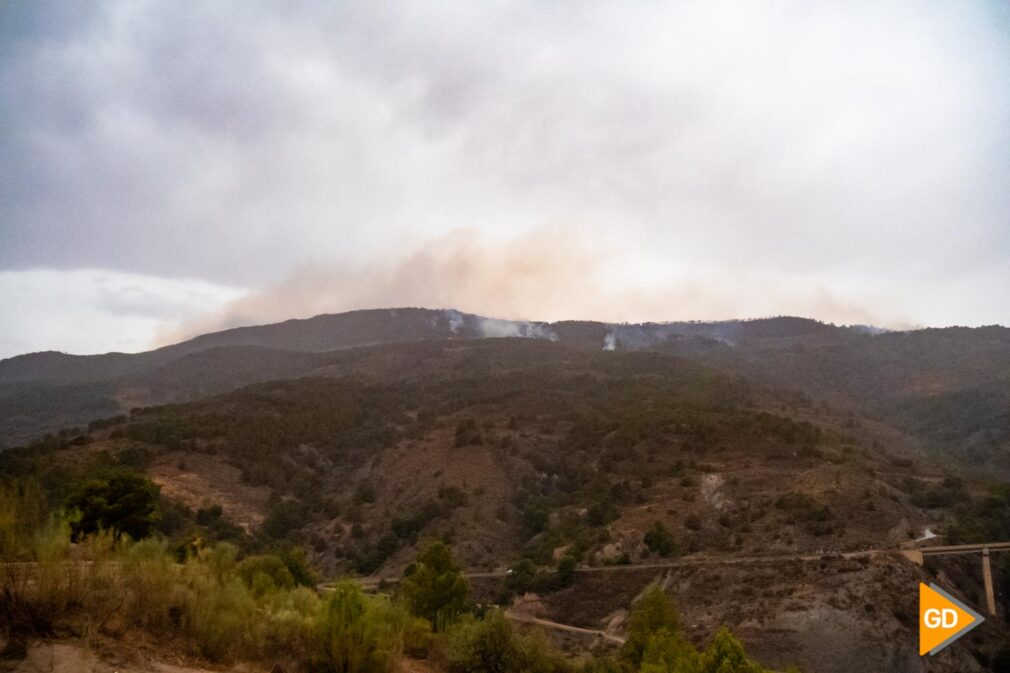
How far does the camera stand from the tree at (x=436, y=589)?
2453 centimetres

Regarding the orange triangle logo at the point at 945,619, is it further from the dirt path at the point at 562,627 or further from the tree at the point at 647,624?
the dirt path at the point at 562,627

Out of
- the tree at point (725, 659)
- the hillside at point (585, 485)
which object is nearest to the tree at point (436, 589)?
the hillside at point (585, 485)

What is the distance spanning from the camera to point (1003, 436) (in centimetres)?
8675

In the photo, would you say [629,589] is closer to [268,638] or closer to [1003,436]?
[268,638]

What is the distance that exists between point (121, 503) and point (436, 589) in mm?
16529

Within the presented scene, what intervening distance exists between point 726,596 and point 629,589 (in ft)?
23.4

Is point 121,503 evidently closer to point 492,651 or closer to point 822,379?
point 492,651

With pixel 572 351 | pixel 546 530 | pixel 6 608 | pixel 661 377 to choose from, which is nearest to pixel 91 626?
→ pixel 6 608

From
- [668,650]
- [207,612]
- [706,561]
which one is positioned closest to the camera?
[207,612]

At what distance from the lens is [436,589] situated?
2516cm

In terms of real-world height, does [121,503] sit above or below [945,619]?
above

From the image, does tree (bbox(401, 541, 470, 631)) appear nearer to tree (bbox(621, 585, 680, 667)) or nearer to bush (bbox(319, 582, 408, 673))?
tree (bbox(621, 585, 680, 667))

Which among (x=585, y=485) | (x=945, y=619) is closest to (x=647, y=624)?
(x=945, y=619)

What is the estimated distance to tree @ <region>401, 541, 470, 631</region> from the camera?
24531mm
